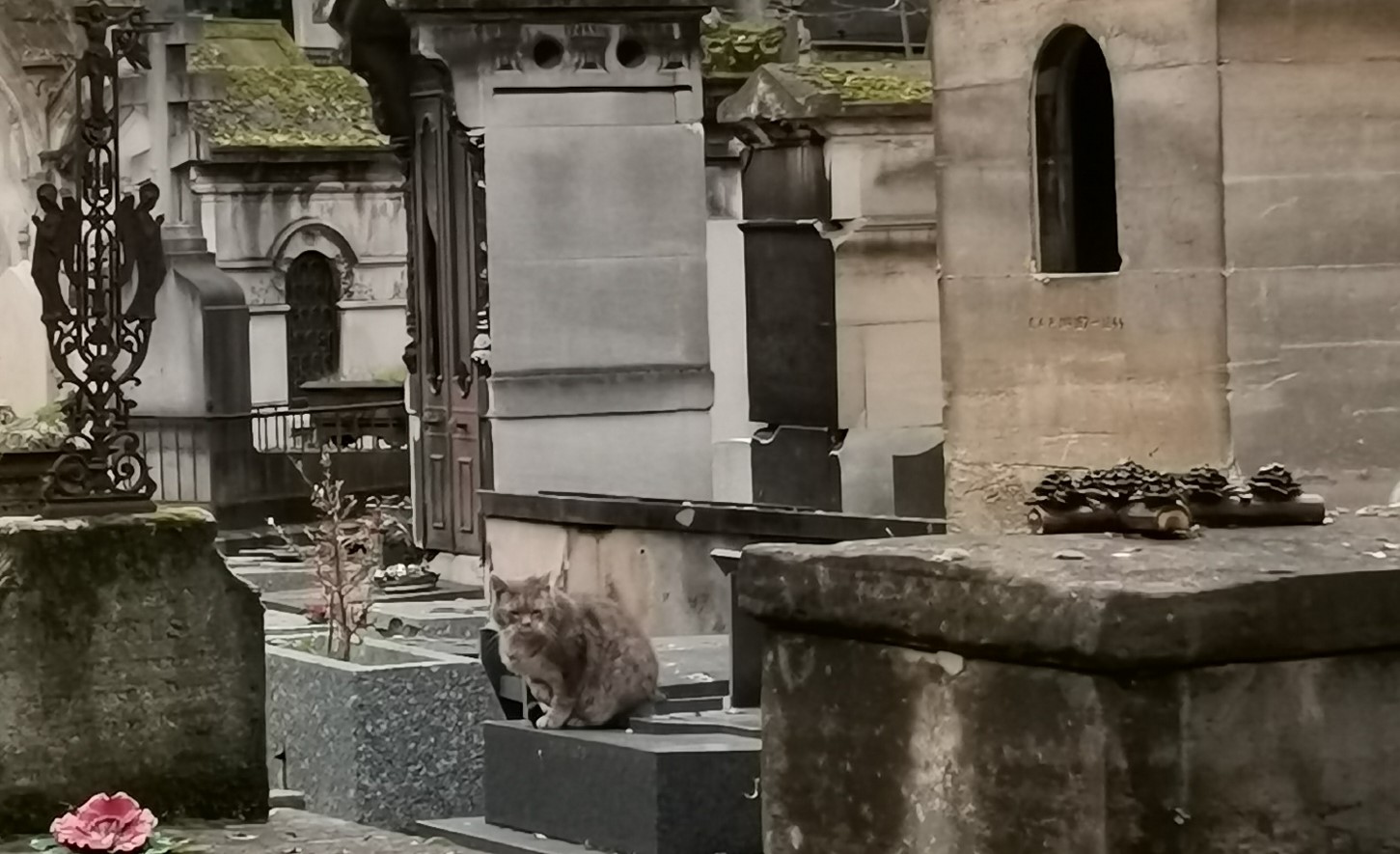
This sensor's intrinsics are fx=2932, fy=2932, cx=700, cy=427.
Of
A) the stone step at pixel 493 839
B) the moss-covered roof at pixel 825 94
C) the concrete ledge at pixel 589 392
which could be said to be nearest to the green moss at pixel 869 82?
the moss-covered roof at pixel 825 94

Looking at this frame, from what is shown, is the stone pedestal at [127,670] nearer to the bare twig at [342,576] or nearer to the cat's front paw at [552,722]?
the cat's front paw at [552,722]

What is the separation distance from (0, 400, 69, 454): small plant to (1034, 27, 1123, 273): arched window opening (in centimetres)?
359

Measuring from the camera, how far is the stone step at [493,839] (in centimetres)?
884

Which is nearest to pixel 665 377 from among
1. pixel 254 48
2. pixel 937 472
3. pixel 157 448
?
pixel 937 472

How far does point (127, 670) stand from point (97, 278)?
1.19 m

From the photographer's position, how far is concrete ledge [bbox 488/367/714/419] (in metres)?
15.1

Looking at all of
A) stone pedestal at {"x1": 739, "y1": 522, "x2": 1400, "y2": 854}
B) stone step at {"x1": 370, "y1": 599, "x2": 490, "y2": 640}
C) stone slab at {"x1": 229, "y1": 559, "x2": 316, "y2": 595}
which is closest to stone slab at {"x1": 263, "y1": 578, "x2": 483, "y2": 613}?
stone slab at {"x1": 229, "y1": 559, "x2": 316, "y2": 595}

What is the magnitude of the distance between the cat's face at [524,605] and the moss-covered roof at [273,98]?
670 inches

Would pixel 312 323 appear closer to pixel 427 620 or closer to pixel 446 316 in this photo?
pixel 446 316

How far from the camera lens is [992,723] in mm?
3252

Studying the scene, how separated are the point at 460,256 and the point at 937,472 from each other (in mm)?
3413

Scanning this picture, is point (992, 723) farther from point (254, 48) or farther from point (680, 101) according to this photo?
point (254, 48)

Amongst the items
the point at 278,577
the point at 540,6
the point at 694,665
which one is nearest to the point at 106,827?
the point at 694,665

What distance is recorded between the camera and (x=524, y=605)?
32.0ft
